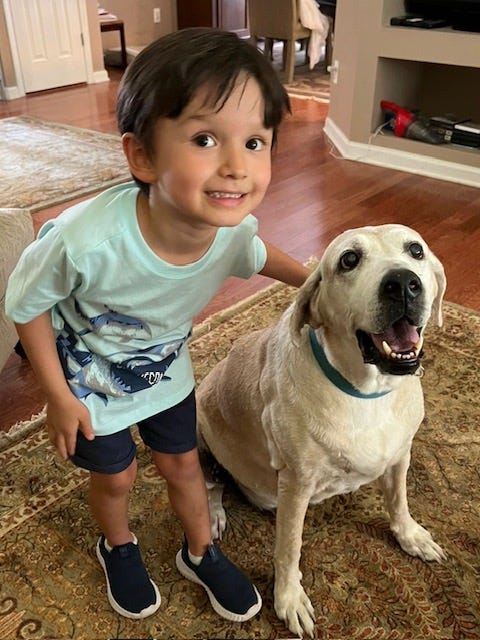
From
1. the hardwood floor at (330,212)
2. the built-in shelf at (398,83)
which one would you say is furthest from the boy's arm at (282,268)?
the built-in shelf at (398,83)

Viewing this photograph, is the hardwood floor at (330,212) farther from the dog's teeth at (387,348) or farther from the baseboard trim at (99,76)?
the baseboard trim at (99,76)

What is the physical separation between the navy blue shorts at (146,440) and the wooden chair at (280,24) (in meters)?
4.88

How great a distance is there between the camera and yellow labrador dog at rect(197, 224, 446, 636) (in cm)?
99

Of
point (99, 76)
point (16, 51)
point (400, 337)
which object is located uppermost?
point (400, 337)

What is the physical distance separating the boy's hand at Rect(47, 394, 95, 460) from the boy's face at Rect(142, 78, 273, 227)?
15.1 inches

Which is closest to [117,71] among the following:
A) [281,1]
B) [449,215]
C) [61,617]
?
[281,1]

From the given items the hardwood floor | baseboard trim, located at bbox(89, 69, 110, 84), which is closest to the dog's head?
the hardwood floor

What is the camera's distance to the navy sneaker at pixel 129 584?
123cm

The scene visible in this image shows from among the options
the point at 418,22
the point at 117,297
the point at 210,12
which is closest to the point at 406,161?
the point at 418,22

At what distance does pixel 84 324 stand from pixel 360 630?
0.80m

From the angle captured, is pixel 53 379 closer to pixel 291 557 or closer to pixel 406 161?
pixel 291 557

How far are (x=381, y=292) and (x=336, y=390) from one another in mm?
224

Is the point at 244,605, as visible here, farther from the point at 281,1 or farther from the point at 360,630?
the point at 281,1

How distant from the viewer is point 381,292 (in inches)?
37.9
